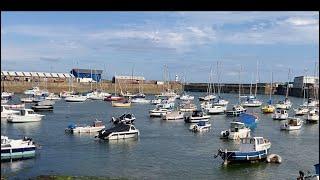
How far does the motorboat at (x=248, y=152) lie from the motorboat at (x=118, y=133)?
433 cm

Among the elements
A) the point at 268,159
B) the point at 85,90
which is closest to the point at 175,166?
the point at 268,159

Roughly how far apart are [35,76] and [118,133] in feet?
111

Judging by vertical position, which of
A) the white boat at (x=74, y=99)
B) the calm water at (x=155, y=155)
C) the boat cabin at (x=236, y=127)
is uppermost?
the white boat at (x=74, y=99)

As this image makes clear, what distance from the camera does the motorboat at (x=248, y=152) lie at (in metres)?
10.9

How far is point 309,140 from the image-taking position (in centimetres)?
1532

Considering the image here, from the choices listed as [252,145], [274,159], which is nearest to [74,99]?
[252,145]

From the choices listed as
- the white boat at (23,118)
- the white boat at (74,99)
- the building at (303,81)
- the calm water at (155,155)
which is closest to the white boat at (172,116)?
the calm water at (155,155)

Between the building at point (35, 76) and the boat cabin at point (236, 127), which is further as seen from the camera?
the building at point (35, 76)

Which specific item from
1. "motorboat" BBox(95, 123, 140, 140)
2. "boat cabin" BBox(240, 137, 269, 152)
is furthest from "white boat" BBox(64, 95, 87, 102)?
"boat cabin" BBox(240, 137, 269, 152)

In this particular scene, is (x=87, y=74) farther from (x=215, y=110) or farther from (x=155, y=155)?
(x=155, y=155)

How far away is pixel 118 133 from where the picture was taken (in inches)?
585

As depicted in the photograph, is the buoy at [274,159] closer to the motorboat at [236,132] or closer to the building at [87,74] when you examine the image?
the motorboat at [236,132]

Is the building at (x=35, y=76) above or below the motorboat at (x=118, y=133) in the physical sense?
above
